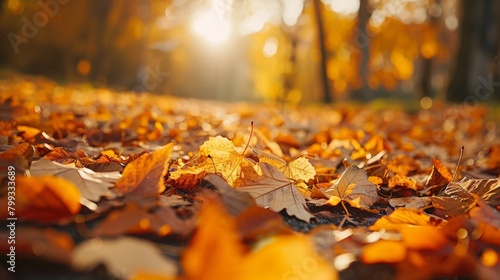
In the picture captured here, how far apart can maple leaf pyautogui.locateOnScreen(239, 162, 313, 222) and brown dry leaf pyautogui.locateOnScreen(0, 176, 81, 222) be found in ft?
1.49

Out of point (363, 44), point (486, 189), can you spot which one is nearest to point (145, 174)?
point (486, 189)

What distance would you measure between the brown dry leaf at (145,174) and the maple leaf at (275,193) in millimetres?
233

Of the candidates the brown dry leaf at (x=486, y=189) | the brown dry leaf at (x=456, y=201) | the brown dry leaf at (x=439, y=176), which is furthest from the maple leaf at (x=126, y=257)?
the brown dry leaf at (x=439, y=176)

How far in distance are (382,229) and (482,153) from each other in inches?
83.5

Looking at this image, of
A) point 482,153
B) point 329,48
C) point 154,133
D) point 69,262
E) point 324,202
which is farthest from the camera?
point 329,48

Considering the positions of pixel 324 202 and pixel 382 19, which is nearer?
pixel 324 202

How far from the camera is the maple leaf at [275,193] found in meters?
1.18

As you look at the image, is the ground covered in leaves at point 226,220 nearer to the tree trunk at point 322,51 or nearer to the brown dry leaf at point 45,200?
the brown dry leaf at point 45,200

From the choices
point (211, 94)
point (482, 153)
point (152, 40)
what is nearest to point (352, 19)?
point (152, 40)

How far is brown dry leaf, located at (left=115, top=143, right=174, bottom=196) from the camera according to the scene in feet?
3.57

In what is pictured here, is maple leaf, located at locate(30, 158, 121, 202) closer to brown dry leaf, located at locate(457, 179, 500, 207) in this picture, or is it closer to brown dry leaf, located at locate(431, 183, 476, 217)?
brown dry leaf, located at locate(431, 183, 476, 217)

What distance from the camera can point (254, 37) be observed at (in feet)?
90.4

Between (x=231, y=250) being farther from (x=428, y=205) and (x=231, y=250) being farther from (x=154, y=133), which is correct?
(x=154, y=133)

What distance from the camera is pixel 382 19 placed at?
61.8 ft
